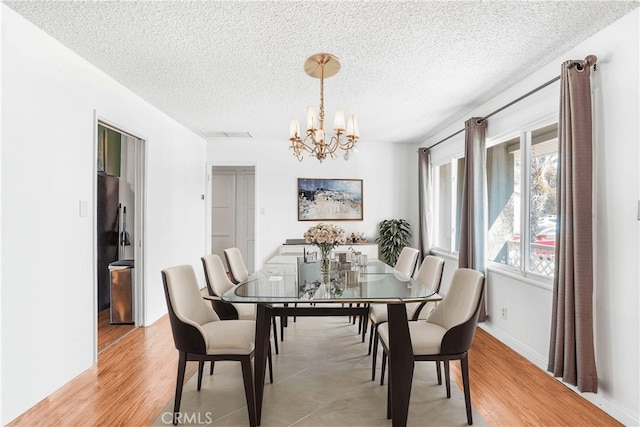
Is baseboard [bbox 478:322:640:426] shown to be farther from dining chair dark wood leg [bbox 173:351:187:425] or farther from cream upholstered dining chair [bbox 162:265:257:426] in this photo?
dining chair dark wood leg [bbox 173:351:187:425]

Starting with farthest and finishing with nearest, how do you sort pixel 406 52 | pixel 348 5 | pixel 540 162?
pixel 540 162, pixel 406 52, pixel 348 5

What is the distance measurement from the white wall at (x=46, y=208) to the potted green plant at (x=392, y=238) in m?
4.21

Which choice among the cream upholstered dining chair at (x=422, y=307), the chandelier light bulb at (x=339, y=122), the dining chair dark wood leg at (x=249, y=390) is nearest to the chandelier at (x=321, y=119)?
the chandelier light bulb at (x=339, y=122)

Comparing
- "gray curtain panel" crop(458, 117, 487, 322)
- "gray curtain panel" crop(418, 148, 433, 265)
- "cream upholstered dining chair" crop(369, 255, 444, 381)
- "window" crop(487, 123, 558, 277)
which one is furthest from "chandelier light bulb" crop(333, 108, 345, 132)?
"gray curtain panel" crop(418, 148, 433, 265)

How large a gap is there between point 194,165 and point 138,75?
7.84ft

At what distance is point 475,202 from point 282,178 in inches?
131

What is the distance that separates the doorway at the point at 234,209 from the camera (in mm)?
7309

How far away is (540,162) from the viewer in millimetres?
3123

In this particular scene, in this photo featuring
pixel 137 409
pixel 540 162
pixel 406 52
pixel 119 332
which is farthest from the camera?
pixel 119 332

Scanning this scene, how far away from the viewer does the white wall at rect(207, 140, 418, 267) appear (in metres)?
6.08

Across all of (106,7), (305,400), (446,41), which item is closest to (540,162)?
(446,41)

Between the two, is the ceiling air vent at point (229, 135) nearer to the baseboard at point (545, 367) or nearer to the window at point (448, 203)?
the window at point (448, 203)

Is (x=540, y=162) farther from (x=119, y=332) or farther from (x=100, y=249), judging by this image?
(x=100, y=249)

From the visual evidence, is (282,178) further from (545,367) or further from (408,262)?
(545,367)
